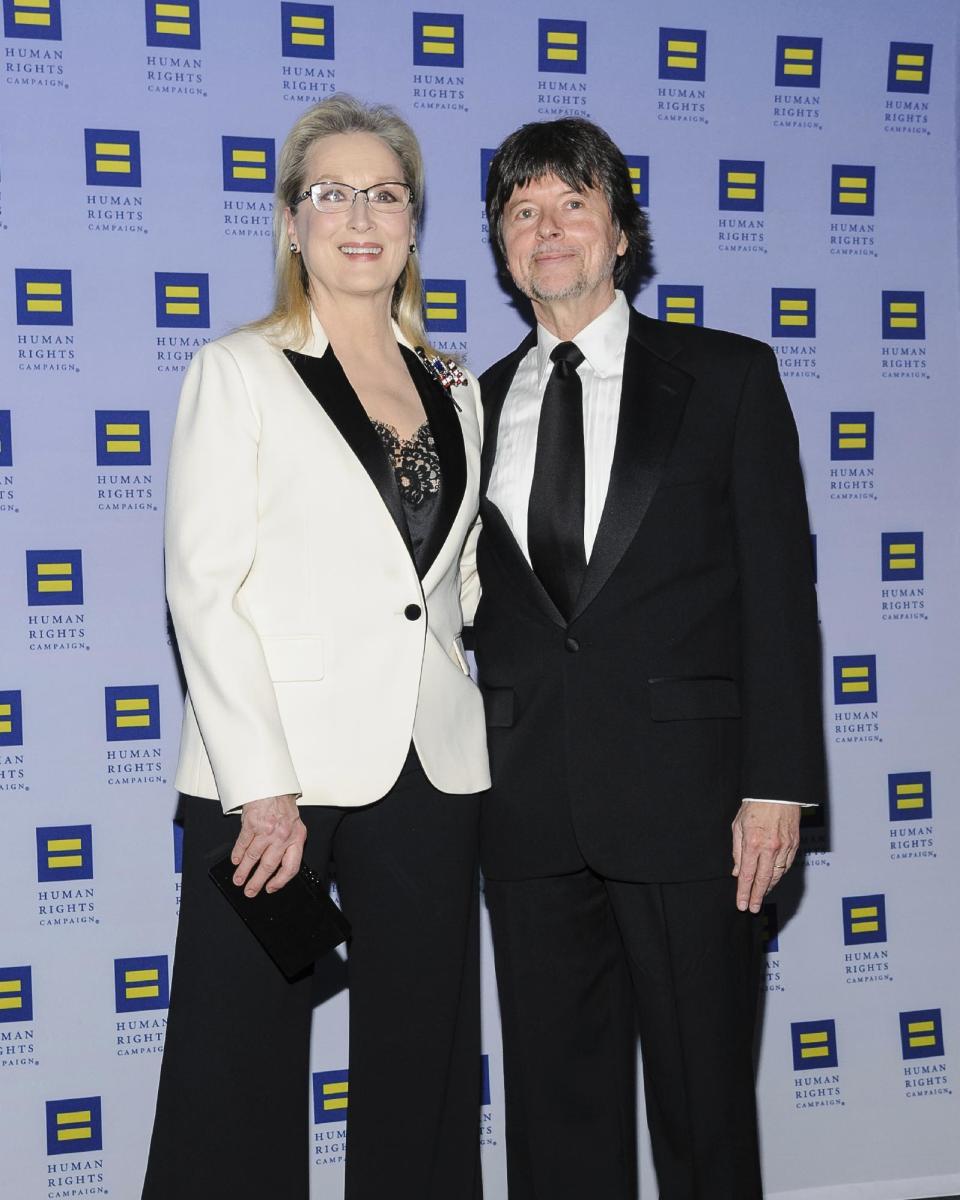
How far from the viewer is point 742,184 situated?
2730 mm

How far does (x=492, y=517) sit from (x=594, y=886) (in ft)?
2.05

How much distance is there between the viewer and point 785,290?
276cm

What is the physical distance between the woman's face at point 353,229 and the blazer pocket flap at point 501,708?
676 millimetres

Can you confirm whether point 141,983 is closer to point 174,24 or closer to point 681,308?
point 681,308

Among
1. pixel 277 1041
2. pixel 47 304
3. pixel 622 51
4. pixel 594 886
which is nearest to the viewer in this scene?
pixel 277 1041

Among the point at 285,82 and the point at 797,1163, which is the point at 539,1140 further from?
the point at 285,82

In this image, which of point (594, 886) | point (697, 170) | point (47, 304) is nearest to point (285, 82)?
point (47, 304)

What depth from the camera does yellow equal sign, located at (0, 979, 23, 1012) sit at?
246 cm

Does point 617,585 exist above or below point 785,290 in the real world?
below

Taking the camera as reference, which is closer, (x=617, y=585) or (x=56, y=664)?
(x=617, y=585)

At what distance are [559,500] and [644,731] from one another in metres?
0.39

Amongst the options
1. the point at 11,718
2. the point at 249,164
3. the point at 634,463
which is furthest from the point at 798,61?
the point at 11,718

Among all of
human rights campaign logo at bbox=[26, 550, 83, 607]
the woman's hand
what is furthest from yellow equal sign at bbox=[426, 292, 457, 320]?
the woman's hand

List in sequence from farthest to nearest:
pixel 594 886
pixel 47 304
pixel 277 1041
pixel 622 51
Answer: pixel 622 51, pixel 47 304, pixel 594 886, pixel 277 1041
